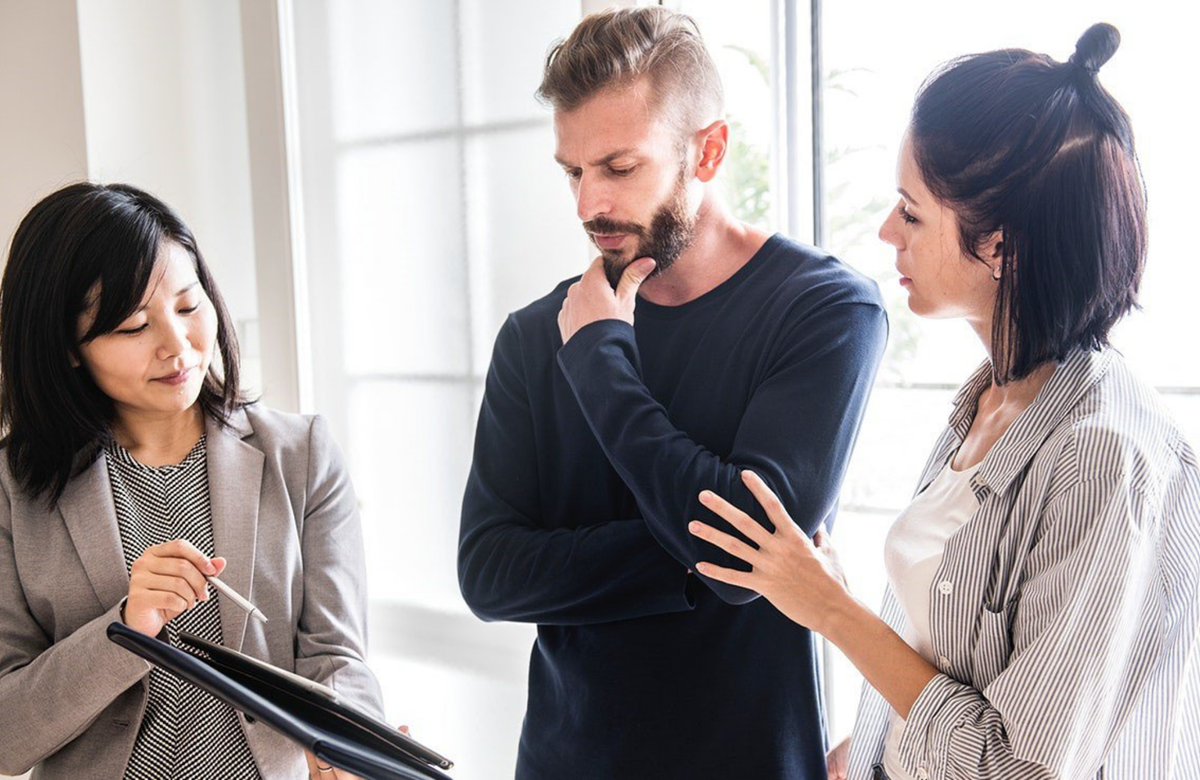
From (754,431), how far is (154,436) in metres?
0.92

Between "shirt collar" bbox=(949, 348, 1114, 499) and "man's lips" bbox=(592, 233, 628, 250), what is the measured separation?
20.4 inches

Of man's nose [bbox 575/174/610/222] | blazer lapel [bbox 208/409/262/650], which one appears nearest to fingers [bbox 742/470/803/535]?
man's nose [bbox 575/174/610/222]

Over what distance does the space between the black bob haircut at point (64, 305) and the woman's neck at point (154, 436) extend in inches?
1.4

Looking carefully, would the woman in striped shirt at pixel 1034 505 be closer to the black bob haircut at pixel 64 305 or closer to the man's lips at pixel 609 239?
the man's lips at pixel 609 239

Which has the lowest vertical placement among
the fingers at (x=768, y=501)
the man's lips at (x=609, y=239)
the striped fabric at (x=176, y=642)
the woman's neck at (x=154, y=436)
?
the striped fabric at (x=176, y=642)

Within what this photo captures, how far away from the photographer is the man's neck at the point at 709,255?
53.7 inches

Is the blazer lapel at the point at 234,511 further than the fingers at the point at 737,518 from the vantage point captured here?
Yes

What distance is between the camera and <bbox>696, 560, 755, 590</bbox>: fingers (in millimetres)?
1119

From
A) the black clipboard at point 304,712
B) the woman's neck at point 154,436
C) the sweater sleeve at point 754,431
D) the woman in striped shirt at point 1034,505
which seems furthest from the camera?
the woman's neck at point 154,436

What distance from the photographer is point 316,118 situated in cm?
242

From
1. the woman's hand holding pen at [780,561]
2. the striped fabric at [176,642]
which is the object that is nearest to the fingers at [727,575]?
the woman's hand holding pen at [780,561]

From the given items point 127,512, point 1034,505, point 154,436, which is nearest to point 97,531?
point 127,512

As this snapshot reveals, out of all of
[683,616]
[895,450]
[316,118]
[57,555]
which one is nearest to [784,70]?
[895,450]

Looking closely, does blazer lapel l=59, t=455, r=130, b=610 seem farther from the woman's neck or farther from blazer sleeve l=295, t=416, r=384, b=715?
blazer sleeve l=295, t=416, r=384, b=715
